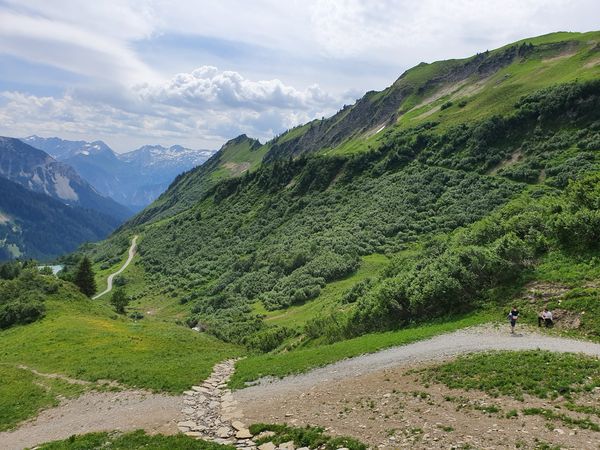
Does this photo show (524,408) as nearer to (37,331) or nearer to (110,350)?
(110,350)

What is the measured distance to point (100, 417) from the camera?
1070 inches

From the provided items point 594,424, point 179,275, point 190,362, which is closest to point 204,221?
point 179,275

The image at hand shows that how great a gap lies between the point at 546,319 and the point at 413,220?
79808 mm

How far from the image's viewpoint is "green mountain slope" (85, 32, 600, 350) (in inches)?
1625

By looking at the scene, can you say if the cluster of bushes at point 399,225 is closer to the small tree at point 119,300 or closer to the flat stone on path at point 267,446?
the small tree at point 119,300

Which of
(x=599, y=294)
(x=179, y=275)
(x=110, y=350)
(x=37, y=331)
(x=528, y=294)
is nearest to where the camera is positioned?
(x=599, y=294)

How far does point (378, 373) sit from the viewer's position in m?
27.7

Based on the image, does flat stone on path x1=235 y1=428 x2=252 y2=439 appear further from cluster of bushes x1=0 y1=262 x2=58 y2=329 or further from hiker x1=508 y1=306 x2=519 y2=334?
cluster of bushes x1=0 y1=262 x2=58 y2=329

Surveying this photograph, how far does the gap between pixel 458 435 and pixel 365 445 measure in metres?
3.86

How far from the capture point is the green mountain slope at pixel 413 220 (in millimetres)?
41281

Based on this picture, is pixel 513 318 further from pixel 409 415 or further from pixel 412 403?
pixel 409 415

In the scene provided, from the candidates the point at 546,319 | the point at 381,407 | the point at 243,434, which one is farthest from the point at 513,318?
the point at 243,434

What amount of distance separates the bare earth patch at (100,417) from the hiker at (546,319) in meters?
25.8

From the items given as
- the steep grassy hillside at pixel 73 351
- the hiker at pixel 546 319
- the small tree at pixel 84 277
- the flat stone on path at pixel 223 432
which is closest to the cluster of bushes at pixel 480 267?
the hiker at pixel 546 319
